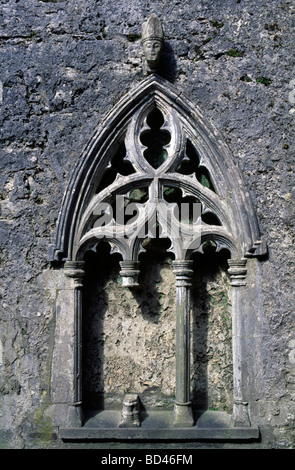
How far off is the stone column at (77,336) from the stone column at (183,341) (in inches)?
31.0

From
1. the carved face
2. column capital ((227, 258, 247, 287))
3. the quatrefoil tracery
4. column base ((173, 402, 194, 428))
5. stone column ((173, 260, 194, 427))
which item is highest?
the carved face

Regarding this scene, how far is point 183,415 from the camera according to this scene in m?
3.24

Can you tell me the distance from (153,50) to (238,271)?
6.40ft

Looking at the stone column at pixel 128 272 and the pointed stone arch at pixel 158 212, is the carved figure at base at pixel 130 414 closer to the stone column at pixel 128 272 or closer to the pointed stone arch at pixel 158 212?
the pointed stone arch at pixel 158 212

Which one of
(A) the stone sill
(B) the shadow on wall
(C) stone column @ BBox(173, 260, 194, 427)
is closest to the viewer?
(A) the stone sill

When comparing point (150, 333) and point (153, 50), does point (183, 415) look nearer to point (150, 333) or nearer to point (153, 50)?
point (150, 333)

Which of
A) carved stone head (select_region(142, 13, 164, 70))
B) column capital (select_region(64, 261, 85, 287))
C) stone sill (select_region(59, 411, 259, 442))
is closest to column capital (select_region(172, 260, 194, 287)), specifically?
column capital (select_region(64, 261, 85, 287))

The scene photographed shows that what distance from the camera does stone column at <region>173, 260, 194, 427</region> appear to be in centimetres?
325

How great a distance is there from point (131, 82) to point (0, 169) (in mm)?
1346

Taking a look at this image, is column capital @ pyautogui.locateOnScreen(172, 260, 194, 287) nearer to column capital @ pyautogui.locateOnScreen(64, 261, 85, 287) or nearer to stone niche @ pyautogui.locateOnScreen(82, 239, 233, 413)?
stone niche @ pyautogui.locateOnScreen(82, 239, 233, 413)

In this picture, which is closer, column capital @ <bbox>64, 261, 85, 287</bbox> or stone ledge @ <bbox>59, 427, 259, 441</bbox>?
stone ledge @ <bbox>59, 427, 259, 441</bbox>

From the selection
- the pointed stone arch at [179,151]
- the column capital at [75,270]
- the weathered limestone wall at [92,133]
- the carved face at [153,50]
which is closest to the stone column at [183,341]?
the weathered limestone wall at [92,133]

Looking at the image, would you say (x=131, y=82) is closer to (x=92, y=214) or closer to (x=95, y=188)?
(x=95, y=188)

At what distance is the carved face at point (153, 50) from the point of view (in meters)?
3.29
